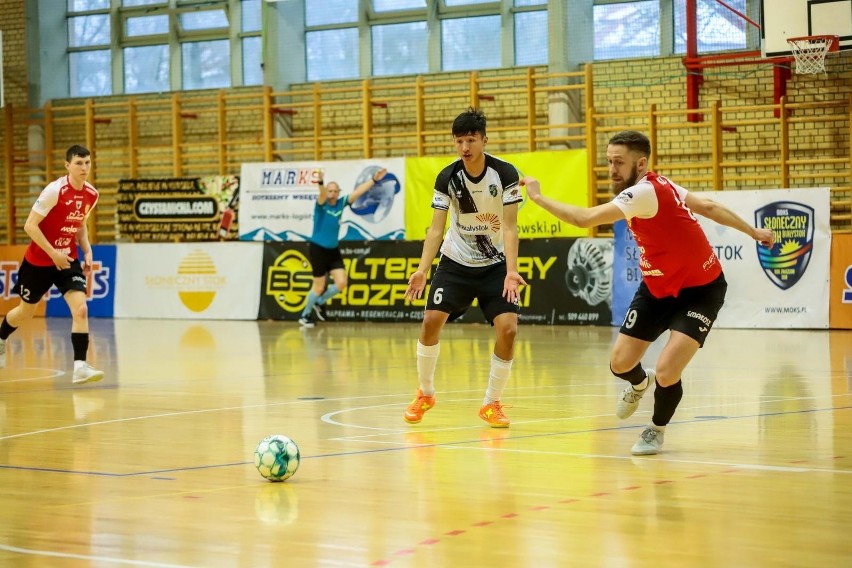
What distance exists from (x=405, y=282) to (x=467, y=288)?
11.5 meters

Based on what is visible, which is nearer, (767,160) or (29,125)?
(767,160)

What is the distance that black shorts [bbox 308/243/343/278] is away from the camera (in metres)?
18.1

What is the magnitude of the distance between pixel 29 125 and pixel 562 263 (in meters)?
12.2

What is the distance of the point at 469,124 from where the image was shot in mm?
7289

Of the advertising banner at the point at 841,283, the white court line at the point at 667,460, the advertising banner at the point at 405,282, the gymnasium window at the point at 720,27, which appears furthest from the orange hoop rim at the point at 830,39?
the white court line at the point at 667,460

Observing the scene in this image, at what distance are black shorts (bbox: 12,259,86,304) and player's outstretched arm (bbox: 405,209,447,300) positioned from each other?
4.11 metres

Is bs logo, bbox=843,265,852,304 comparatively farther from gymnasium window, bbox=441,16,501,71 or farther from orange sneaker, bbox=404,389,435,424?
orange sneaker, bbox=404,389,435,424

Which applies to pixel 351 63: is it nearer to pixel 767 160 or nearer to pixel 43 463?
pixel 767 160

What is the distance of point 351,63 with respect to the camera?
74.9ft

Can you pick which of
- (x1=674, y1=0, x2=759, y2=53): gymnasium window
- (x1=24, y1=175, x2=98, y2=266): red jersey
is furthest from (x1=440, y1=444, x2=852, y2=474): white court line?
(x1=674, y1=0, x2=759, y2=53): gymnasium window

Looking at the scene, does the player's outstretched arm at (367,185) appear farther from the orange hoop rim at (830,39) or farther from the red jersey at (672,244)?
the red jersey at (672,244)

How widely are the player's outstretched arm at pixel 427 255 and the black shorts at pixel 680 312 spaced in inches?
52.3

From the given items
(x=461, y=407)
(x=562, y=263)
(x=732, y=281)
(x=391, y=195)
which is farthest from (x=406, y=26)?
(x=461, y=407)

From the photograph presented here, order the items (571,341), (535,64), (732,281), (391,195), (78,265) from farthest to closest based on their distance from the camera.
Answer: (535,64), (391,195), (732,281), (571,341), (78,265)
